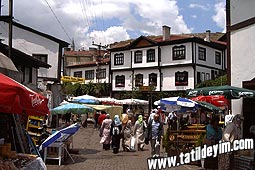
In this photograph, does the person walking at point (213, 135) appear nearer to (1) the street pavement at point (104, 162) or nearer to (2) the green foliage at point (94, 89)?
(1) the street pavement at point (104, 162)

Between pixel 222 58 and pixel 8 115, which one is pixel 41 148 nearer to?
pixel 8 115

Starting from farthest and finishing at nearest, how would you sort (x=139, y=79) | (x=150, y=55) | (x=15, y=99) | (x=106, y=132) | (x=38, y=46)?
(x=139, y=79), (x=150, y=55), (x=38, y=46), (x=106, y=132), (x=15, y=99)

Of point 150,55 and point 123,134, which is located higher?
point 150,55

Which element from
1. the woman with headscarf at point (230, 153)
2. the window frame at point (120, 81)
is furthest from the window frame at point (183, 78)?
the woman with headscarf at point (230, 153)

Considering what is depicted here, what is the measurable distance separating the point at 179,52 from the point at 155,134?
34521mm

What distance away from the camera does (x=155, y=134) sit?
14.0m

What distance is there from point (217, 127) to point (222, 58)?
141 feet

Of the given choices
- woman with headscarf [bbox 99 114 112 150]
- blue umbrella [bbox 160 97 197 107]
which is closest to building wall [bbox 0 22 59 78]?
woman with headscarf [bbox 99 114 112 150]

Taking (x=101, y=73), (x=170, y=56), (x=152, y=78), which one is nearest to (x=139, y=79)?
(x=152, y=78)

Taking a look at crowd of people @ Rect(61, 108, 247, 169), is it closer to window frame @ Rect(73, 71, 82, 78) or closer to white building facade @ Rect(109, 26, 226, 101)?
white building facade @ Rect(109, 26, 226, 101)

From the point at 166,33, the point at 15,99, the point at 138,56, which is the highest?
the point at 166,33

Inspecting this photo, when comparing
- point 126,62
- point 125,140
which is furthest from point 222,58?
point 125,140

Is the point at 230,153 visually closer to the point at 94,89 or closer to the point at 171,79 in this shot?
the point at 171,79

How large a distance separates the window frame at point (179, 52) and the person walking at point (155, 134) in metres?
33.6
